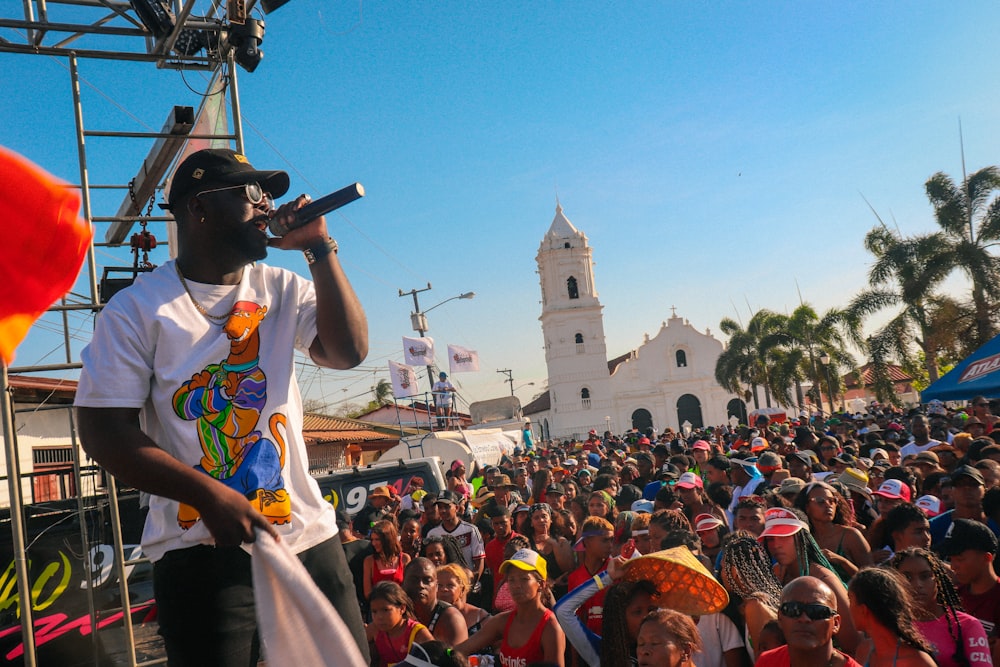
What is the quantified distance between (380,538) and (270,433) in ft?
19.0

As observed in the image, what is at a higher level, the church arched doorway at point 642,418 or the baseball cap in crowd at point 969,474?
the baseball cap in crowd at point 969,474

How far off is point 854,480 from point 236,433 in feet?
23.9

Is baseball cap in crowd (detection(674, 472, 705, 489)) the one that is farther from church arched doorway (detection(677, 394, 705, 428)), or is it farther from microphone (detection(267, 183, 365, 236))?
church arched doorway (detection(677, 394, 705, 428))

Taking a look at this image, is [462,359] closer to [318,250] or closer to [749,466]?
[749,466]

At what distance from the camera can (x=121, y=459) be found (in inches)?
67.1

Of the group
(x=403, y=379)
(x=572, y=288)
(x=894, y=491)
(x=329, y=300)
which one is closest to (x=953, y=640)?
(x=894, y=491)

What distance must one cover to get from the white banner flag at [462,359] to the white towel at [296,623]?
3117 centimetres

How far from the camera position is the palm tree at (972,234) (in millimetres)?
23938

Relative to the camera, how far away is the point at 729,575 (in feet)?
16.4

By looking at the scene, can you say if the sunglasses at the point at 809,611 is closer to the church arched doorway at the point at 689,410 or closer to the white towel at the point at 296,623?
the white towel at the point at 296,623

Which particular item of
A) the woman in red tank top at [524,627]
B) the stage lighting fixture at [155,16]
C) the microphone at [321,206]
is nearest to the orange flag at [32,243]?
the microphone at [321,206]

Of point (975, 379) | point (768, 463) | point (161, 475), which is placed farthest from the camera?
point (975, 379)

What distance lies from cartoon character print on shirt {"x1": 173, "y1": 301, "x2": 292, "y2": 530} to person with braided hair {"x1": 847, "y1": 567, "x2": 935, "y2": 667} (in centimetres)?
304

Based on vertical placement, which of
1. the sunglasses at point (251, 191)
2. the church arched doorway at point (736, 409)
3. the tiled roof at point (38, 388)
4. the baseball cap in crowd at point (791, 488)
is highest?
the tiled roof at point (38, 388)
